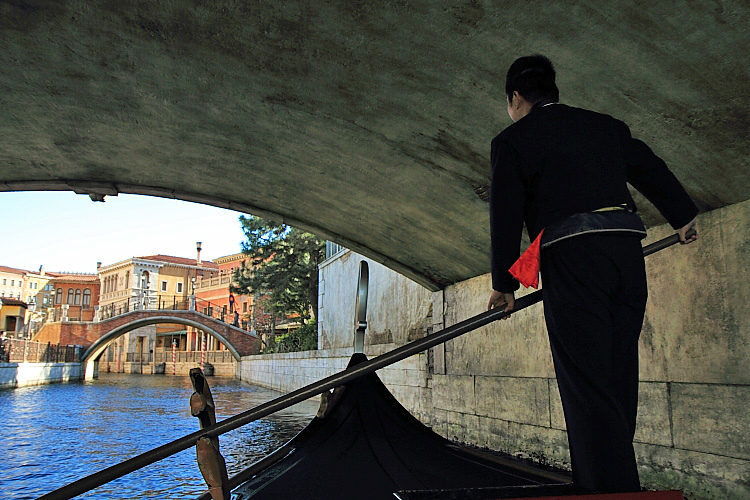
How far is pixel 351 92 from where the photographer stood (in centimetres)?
303

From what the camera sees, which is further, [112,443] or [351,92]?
[112,443]

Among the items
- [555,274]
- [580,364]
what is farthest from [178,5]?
[580,364]

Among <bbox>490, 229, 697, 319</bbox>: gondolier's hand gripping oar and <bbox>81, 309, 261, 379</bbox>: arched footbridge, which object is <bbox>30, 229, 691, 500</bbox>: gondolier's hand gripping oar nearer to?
<bbox>490, 229, 697, 319</bbox>: gondolier's hand gripping oar

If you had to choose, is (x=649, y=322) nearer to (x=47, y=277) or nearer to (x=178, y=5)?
(x=178, y=5)

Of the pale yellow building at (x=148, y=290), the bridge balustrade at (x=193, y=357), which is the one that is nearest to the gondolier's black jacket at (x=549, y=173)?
the bridge balustrade at (x=193, y=357)

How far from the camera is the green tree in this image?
56.0ft

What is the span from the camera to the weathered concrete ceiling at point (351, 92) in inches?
85.4

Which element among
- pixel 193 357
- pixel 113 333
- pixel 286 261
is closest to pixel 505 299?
pixel 286 261

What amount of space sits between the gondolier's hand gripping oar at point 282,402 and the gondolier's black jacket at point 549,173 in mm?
101

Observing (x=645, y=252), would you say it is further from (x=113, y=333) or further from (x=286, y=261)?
(x=113, y=333)

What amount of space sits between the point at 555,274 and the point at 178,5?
75.9 inches

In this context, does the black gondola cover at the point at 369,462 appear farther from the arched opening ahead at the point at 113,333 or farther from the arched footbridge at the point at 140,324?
the arched opening ahead at the point at 113,333

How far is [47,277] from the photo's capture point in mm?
63000

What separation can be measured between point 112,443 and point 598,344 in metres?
6.10
